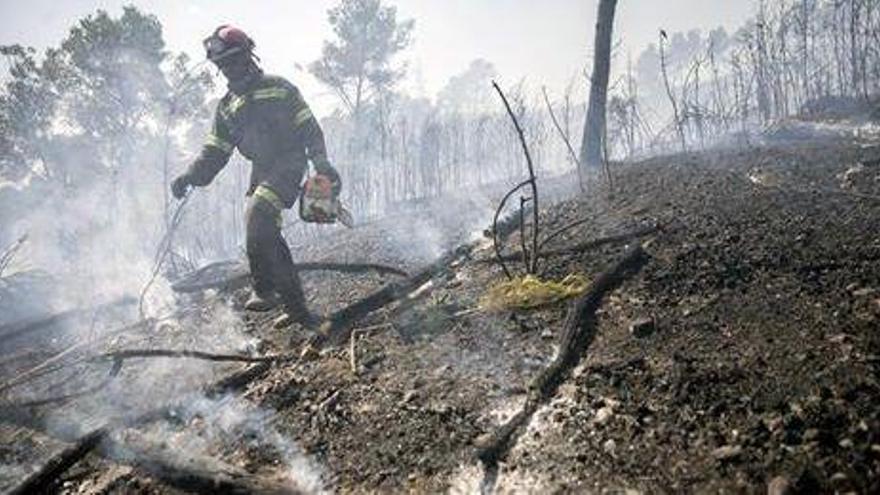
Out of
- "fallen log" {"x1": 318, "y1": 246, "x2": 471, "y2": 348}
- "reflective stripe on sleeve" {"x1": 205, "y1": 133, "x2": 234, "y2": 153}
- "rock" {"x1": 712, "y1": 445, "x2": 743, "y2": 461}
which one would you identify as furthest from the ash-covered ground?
"reflective stripe on sleeve" {"x1": 205, "y1": 133, "x2": 234, "y2": 153}

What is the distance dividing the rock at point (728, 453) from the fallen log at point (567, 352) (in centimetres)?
74

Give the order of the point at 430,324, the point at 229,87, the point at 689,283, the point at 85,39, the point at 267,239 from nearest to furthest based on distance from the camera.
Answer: the point at 689,283 < the point at 430,324 < the point at 267,239 < the point at 229,87 < the point at 85,39

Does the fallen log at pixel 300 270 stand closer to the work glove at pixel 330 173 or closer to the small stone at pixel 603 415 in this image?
the work glove at pixel 330 173

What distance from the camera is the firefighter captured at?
187 inches

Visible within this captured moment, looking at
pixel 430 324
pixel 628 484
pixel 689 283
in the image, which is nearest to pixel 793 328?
pixel 689 283

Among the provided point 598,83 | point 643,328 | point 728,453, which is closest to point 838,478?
point 728,453

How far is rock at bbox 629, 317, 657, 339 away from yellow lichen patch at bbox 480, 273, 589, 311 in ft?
1.80

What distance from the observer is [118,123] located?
2341 centimetres

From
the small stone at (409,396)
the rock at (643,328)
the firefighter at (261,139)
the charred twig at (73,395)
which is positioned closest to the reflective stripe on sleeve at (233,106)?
the firefighter at (261,139)

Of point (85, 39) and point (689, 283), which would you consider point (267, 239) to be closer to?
point (689, 283)

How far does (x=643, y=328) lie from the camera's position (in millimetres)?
3217

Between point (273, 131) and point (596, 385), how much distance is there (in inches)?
126

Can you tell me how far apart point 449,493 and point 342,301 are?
294cm

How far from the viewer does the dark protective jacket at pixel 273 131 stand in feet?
16.1
